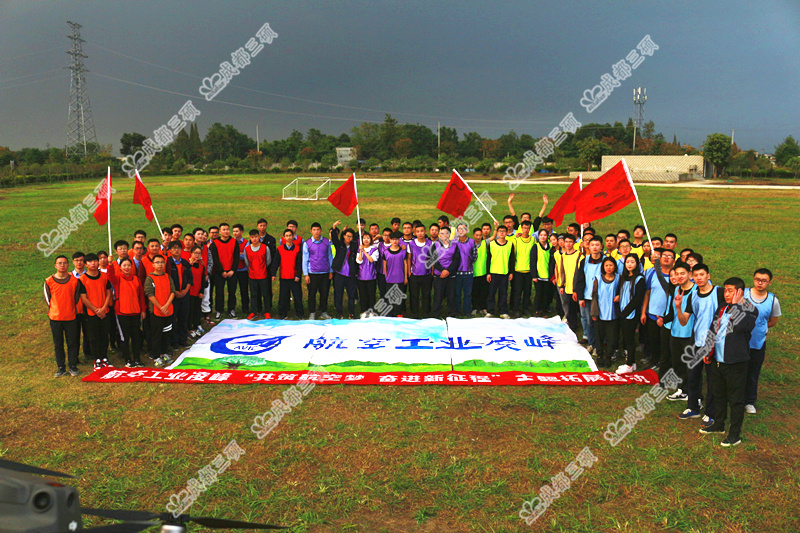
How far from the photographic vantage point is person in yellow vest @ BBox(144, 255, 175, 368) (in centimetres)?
816

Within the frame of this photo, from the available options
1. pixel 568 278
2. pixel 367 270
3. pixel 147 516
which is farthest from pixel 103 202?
pixel 147 516

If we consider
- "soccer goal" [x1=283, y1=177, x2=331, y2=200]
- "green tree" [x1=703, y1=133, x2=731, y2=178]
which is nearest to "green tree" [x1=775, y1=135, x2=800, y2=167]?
"green tree" [x1=703, y1=133, x2=731, y2=178]

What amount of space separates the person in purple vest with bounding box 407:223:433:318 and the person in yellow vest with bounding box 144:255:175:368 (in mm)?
4425

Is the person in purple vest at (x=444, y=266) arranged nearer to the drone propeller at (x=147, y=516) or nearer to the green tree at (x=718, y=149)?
the drone propeller at (x=147, y=516)

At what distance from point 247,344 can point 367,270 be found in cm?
281

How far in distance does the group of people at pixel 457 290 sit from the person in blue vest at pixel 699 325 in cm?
2

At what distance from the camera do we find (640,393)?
7289mm

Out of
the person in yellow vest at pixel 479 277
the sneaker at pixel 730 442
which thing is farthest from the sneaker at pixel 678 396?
the person in yellow vest at pixel 479 277

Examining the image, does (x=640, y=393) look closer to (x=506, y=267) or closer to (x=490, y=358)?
(x=490, y=358)

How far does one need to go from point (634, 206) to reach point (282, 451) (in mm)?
28372

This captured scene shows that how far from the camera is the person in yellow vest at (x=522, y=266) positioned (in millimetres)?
10578

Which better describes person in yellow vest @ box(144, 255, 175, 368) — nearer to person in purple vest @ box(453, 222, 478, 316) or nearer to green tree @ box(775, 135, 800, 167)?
person in purple vest @ box(453, 222, 478, 316)

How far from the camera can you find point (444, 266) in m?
10.6

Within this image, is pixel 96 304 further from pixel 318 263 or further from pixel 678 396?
pixel 678 396
